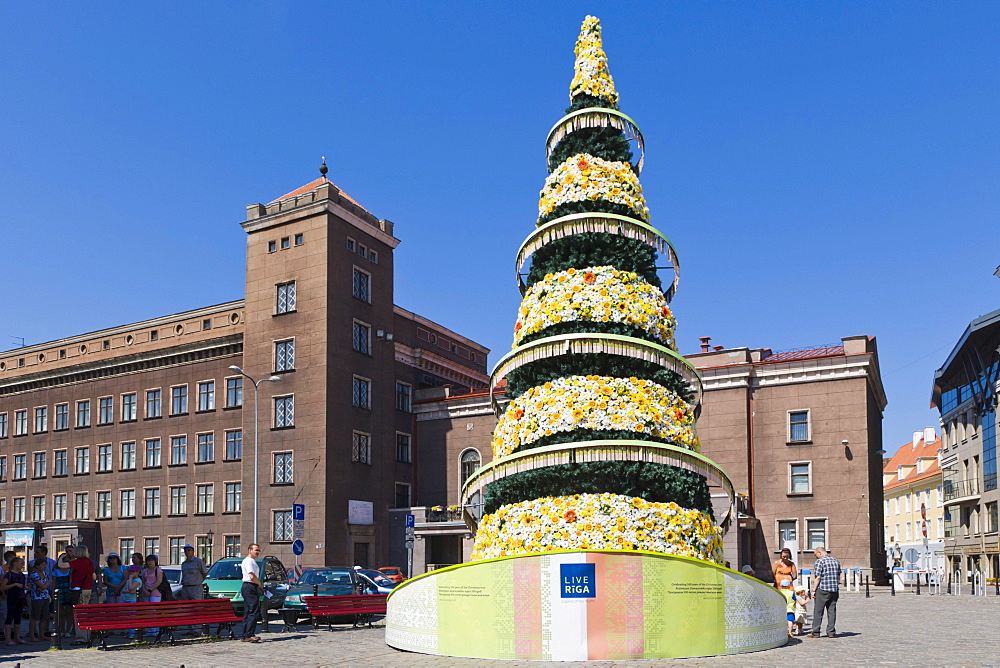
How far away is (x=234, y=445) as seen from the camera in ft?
172

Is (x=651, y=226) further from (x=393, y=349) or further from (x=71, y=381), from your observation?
(x=71, y=381)

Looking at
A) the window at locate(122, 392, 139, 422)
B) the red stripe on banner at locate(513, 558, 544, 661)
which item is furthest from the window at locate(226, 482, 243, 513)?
the red stripe on banner at locate(513, 558, 544, 661)

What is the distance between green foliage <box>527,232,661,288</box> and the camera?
17.8 m

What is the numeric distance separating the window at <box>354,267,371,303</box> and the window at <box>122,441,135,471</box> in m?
16.5

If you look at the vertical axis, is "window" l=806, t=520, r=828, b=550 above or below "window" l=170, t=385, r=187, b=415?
below

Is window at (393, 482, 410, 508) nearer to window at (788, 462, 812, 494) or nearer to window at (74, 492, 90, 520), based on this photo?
window at (74, 492, 90, 520)

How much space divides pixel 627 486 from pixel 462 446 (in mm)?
39440

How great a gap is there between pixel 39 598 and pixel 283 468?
30239mm

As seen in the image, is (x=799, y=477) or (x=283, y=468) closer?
(x=799, y=477)

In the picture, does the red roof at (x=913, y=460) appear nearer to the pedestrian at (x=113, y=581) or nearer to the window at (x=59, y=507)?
the window at (x=59, y=507)

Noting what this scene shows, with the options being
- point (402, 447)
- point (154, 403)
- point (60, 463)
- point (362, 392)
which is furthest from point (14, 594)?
point (60, 463)

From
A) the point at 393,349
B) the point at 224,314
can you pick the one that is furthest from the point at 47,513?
the point at 393,349

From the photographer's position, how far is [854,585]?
42469 mm

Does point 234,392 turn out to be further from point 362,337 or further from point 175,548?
point 175,548
